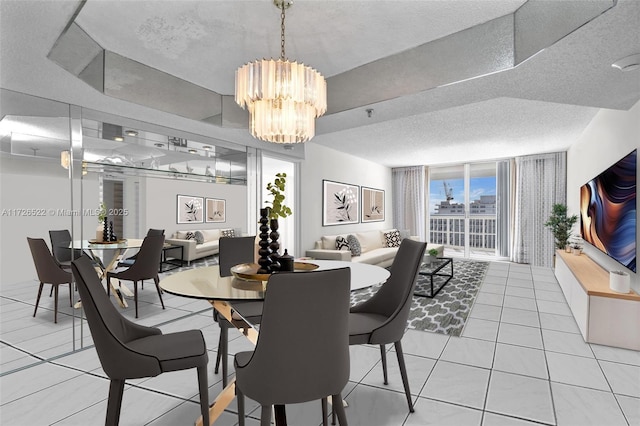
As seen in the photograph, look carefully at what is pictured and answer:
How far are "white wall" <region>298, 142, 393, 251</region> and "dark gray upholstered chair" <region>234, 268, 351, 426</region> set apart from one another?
4.21 meters

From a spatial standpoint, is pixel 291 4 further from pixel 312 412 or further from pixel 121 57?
pixel 312 412

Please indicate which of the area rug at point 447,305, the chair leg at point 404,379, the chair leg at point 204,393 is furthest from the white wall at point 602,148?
the chair leg at point 204,393

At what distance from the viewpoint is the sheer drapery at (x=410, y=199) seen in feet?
27.9

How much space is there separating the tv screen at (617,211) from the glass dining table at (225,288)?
2.32 meters

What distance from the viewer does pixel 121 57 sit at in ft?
8.58

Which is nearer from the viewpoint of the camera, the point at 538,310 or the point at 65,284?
the point at 65,284

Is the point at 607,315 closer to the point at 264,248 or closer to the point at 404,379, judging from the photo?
the point at 404,379

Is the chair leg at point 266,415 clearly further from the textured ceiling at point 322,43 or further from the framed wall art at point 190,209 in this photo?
the framed wall art at point 190,209

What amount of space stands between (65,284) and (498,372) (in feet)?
12.3

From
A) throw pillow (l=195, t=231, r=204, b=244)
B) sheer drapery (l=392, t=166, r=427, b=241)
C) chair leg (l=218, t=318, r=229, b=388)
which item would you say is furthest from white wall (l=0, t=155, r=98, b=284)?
sheer drapery (l=392, t=166, r=427, b=241)

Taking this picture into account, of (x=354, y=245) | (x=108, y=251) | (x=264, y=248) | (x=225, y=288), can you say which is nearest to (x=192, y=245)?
(x=108, y=251)

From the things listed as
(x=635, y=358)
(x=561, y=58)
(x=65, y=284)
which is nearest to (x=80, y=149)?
(x=65, y=284)

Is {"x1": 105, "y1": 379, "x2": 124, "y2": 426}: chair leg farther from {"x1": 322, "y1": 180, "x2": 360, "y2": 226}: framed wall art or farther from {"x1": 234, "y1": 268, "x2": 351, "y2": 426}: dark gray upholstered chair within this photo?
{"x1": 322, "y1": 180, "x2": 360, "y2": 226}: framed wall art

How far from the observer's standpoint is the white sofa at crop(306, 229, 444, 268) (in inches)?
212
